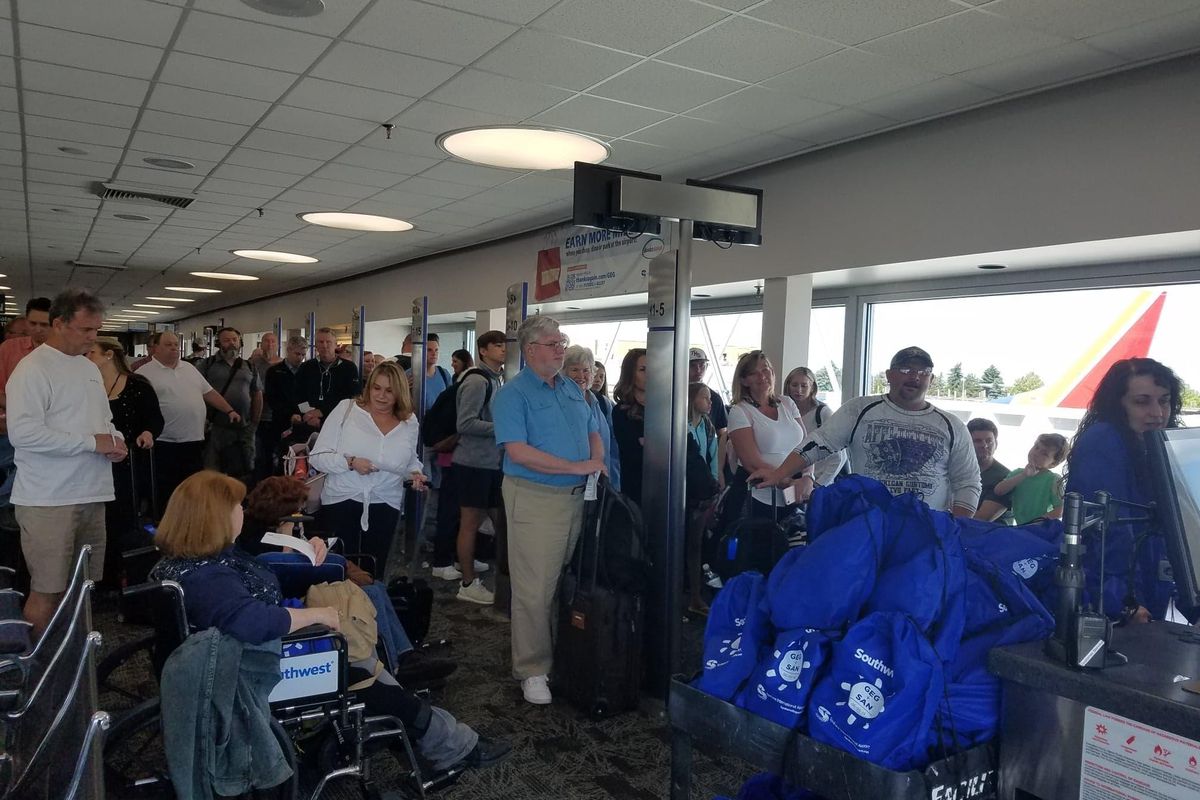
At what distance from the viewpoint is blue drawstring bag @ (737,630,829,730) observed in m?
1.60

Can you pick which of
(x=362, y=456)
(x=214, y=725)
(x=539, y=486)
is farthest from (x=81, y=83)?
(x=214, y=725)

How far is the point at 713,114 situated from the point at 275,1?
2.36 m

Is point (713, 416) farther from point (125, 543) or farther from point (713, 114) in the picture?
point (125, 543)

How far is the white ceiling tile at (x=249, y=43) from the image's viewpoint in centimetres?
364

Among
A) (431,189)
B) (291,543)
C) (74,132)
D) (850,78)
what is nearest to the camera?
(291,543)

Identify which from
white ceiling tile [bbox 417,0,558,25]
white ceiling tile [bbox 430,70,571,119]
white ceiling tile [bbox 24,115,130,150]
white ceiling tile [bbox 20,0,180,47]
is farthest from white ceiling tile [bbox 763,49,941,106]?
white ceiling tile [bbox 24,115,130,150]

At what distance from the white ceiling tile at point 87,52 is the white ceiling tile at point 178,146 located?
4.25ft

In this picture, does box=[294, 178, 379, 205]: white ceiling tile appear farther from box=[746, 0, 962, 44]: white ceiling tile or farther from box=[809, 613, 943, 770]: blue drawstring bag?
box=[809, 613, 943, 770]: blue drawstring bag

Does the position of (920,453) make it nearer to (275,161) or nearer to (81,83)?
(81,83)

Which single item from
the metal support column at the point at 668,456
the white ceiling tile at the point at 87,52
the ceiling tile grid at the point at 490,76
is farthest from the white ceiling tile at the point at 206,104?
the metal support column at the point at 668,456

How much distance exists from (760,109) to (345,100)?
7.53ft

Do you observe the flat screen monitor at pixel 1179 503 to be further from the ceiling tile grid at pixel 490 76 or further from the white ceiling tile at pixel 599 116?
the white ceiling tile at pixel 599 116

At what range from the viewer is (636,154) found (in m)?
5.61

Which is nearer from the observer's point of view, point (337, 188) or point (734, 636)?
point (734, 636)
